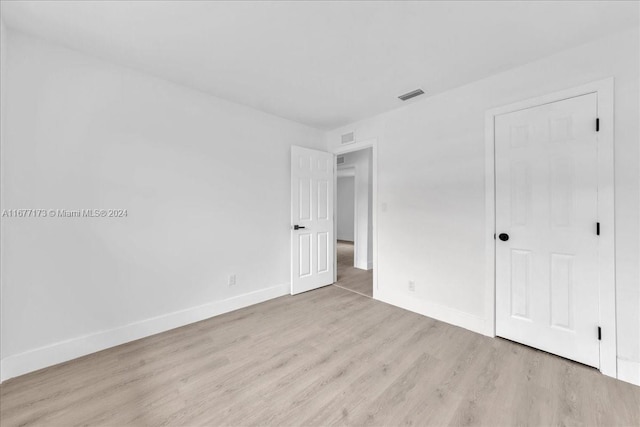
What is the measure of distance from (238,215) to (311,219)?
113 centimetres

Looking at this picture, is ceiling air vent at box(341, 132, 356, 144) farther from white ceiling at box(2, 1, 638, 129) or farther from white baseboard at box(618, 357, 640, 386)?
white baseboard at box(618, 357, 640, 386)

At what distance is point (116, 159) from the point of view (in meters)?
2.25

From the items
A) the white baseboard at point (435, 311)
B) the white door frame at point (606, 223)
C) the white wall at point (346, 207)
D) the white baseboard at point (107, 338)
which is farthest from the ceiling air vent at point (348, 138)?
the white wall at point (346, 207)

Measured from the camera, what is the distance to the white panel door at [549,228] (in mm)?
1938

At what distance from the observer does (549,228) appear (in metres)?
2.11

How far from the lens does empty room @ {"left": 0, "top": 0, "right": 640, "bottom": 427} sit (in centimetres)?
163

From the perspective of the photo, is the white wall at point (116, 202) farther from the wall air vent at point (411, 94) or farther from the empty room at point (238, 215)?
the wall air vent at point (411, 94)

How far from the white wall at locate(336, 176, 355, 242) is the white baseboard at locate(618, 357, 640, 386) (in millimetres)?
7163

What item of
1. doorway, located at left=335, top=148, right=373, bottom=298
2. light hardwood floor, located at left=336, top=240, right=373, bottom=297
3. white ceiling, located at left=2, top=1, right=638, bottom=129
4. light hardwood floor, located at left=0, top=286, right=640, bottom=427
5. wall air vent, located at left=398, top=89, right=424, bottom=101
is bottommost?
light hardwood floor, located at left=0, top=286, right=640, bottom=427

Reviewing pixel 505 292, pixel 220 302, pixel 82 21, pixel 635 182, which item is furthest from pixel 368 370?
pixel 82 21

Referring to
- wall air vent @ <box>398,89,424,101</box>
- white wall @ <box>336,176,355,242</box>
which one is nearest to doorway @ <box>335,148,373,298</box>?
wall air vent @ <box>398,89,424,101</box>

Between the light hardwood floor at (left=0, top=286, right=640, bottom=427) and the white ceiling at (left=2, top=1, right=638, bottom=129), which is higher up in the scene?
the white ceiling at (left=2, top=1, right=638, bottom=129)

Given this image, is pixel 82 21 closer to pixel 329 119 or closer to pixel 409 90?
pixel 329 119

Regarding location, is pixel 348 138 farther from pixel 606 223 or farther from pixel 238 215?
pixel 606 223
